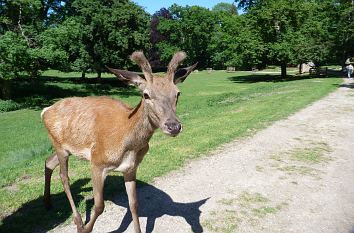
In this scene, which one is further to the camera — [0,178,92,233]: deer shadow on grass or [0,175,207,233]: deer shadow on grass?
[0,175,207,233]: deer shadow on grass

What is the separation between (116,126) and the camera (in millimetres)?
5344

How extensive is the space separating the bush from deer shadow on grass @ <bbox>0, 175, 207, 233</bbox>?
70.3 ft

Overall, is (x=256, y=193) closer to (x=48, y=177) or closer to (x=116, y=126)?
(x=116, y=126)

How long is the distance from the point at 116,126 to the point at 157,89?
1.17 meters

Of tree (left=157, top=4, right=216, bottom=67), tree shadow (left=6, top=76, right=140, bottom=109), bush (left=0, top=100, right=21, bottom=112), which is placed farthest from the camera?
tree (left=157, top=4, right=216, bottom=67)

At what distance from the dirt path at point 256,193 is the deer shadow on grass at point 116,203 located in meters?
0.02

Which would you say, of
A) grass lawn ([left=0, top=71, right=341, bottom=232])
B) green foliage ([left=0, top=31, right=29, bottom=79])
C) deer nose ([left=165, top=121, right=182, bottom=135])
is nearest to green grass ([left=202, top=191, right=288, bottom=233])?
grass lawn ([left=0, top=71, right=341, bottom=232])

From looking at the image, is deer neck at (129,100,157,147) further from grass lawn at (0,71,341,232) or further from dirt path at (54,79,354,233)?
grass lawn at (0,71,341,232)

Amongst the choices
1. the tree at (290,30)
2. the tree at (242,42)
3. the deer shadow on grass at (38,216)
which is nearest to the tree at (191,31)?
the tree at (242,42)

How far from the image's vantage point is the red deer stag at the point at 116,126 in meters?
4.50

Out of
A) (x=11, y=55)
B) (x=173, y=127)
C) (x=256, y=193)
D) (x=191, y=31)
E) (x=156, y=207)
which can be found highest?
(x=191, y=31)

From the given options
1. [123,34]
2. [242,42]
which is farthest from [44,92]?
[242,42]

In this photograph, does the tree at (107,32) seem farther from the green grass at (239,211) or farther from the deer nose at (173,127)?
the deer nose at (173,127)

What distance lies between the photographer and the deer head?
4.35 meters
